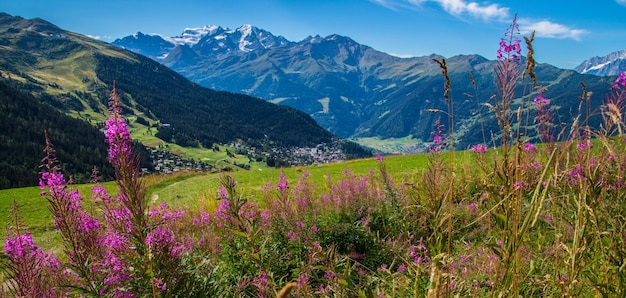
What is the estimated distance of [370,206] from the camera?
693 cm

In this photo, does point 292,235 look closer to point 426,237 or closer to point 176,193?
point 426,237

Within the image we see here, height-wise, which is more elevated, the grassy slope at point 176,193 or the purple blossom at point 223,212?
the purple blossom at point 223,212

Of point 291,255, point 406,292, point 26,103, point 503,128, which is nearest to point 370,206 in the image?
point 291,255

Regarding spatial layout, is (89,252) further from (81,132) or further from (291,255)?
(81,132)

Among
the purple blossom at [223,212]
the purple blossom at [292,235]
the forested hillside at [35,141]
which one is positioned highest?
the purple blossom at [223,212]

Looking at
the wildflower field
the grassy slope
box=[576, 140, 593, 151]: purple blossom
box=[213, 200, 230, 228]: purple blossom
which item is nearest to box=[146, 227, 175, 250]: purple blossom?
the wildflower field

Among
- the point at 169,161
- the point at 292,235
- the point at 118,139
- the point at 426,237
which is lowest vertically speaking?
the point at 169,161

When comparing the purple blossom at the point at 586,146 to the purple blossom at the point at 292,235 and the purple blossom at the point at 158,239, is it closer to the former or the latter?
the purple blossom at the point at 158,239

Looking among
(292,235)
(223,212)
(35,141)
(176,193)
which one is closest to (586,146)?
(292,235)

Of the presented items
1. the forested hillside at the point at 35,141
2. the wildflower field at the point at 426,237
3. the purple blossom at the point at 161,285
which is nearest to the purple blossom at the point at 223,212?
the wildflower field at the point at 426,237

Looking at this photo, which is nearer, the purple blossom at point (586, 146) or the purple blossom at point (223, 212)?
the purple blossom at point (586, 146)

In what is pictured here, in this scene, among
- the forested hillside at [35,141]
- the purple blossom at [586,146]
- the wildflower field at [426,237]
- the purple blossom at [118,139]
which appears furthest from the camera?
the forested hillside at [35,141]

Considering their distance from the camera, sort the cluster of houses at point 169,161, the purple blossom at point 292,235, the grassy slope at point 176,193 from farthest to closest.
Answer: the cluster of houses at point 169,161
the grassy slope at point 176,193
the purple blossom at point 292,235

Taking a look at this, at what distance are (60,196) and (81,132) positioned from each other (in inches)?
6453
